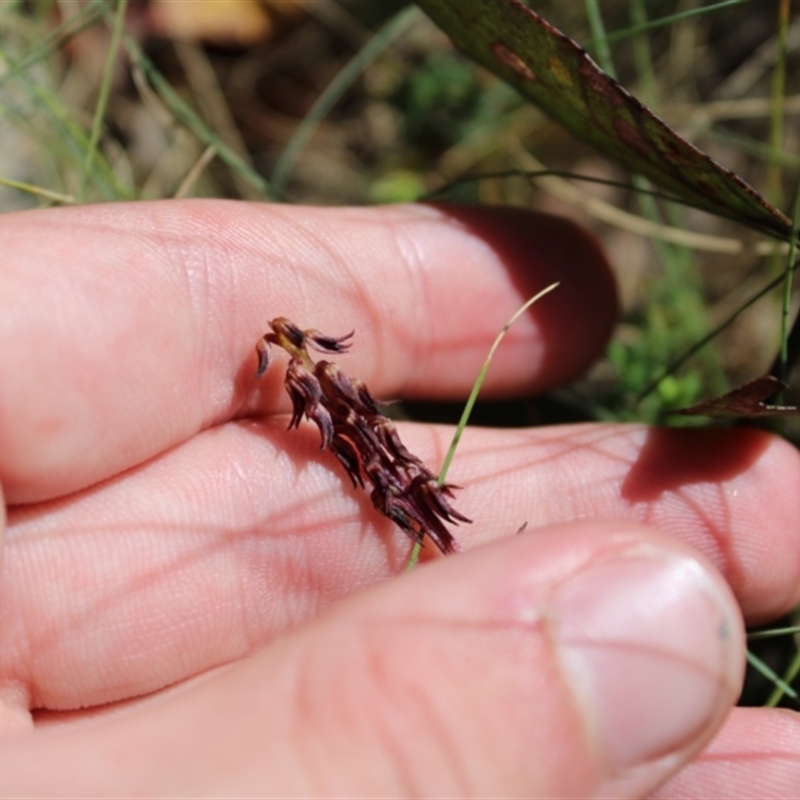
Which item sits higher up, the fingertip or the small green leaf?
the small green leaf

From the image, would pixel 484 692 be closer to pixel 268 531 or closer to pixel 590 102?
pixel 268 531

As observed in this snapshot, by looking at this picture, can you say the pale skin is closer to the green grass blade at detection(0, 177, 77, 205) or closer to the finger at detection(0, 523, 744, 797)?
the finger at detection(0, 523, 744, 797)

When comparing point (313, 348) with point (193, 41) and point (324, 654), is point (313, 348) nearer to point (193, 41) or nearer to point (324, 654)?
point (324, 654)

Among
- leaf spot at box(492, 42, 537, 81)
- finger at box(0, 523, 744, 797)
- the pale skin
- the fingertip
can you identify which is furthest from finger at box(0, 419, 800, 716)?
leaf spot at box(492, 42, 537, 81)

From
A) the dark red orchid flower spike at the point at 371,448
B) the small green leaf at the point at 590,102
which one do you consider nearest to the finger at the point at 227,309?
the dark red orchid flower spike at the point at 371,448

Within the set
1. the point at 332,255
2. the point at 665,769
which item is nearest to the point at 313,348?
the point at 332,255

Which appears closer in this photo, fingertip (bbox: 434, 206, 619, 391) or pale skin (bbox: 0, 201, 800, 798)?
pale skin (bbox: 0, 201, 800, 798)

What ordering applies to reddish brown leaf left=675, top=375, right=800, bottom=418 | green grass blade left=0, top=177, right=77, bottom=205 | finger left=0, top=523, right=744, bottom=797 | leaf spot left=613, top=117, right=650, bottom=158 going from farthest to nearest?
green grass blade left=0, top=177, right=77, bottom=205
leaf spot left=613, top=117, right=650, bottom=158
reddish brown leaf left=675, top=375, right=800, bottom=418
finger left=0, top=523, right=744, bottom=797

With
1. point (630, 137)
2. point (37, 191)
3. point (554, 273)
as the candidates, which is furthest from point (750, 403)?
point (37, 191)

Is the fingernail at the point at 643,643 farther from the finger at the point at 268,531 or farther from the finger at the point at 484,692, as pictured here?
the finger at the point at 268,531
